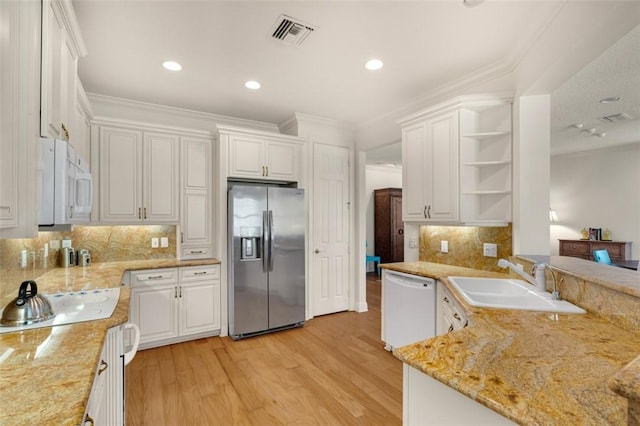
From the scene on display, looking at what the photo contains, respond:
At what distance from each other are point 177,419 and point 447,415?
6.42 ft

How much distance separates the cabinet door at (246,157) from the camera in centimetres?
376

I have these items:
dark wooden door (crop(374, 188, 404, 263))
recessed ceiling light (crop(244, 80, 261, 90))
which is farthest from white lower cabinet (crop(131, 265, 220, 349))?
dark wooden door (crop(374, 188, 404, 263))

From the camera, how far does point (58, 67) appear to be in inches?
68.5

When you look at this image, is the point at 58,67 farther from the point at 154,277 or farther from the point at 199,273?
the point at 199,273

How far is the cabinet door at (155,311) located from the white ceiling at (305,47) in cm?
214

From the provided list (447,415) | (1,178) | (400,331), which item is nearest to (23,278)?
(1,178)

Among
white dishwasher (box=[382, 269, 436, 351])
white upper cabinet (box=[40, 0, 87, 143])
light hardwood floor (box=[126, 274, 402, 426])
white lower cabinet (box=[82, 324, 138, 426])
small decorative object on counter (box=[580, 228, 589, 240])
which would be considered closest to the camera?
white lower cabinet (box=[82, 324, 138, 426])

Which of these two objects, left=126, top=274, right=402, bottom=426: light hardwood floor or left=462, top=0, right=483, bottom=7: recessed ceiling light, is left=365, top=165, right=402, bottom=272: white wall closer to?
left=126, top=274, right=402, bottom=426: light hardwood floor

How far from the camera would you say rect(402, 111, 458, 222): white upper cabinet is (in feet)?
9.91

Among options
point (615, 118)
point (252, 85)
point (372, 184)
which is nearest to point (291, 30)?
point (252, 85)

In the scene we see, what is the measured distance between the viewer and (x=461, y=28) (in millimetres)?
2312

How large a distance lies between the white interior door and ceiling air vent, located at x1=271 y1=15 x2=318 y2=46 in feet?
6.37

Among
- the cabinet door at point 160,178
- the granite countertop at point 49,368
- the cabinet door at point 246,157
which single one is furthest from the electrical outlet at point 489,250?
the cabinet door at point 160,178

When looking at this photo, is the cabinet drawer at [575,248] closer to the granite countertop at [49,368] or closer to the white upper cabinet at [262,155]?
the white upper cabinet at [262,155]
